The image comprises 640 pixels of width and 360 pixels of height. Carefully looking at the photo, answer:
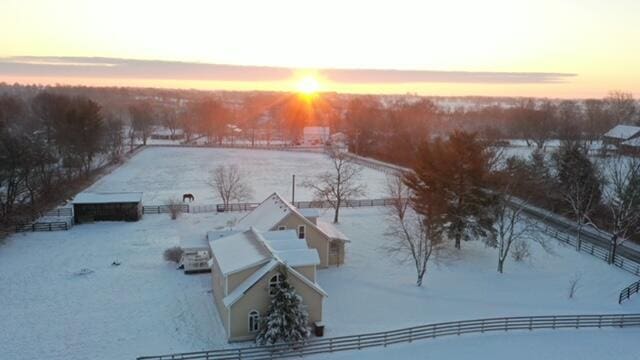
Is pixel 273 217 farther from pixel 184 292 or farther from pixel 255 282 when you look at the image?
pixel 255 282

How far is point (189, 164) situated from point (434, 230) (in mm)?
45223

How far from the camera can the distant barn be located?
36.8 m

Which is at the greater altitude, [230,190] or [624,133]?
[624,133]

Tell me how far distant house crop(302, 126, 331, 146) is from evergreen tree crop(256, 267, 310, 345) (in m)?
76.9

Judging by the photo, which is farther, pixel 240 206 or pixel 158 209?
pixel 240 206

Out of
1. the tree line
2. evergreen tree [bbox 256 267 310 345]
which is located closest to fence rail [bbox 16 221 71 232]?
the tree line

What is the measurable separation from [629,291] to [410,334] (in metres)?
13.0

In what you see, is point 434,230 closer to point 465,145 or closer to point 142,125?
→ point 465,145

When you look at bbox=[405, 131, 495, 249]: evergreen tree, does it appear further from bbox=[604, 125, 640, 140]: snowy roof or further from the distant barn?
bbox=[604, 125, 640, 140]: snowy roof

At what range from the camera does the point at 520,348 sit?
20.9 m

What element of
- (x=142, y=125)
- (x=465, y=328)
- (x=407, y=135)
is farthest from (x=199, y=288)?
(x=142, y=125)

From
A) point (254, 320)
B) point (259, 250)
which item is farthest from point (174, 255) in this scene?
point (254, 320)

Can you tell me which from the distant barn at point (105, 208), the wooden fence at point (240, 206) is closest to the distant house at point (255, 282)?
the distant barn at point (105, 208)

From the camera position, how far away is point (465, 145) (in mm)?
30578
